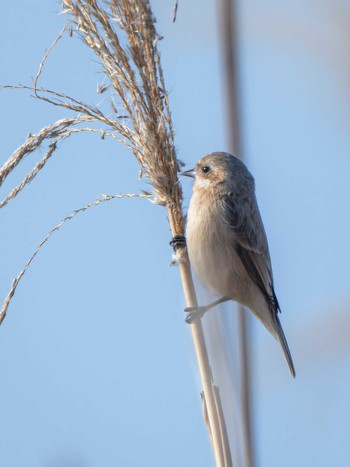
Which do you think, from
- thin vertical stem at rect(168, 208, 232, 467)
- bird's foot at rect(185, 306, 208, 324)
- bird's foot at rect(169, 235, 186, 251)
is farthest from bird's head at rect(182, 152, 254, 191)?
bird's foot at rect(185, 306, 208, 324)

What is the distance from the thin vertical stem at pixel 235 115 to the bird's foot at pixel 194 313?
0.55 meters

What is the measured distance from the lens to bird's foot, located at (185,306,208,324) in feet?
7.07

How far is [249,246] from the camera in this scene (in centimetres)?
399

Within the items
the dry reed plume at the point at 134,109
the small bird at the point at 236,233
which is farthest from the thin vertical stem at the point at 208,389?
the small bird at the point at 236,233

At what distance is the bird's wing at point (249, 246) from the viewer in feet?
13.0

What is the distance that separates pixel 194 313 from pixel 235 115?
110cm

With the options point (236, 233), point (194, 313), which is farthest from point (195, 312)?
point (236, 233)

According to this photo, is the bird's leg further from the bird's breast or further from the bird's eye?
the bird's eye

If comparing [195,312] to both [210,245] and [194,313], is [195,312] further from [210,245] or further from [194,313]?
[210,245]

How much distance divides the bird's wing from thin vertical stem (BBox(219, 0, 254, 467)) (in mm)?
2361

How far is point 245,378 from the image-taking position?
1.45 meters

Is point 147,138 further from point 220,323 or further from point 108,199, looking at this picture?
point 220,323

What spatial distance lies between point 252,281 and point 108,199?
1.74m

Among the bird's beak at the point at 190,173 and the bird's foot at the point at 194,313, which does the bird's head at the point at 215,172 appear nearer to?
the bird's beak at the point at 190,173
